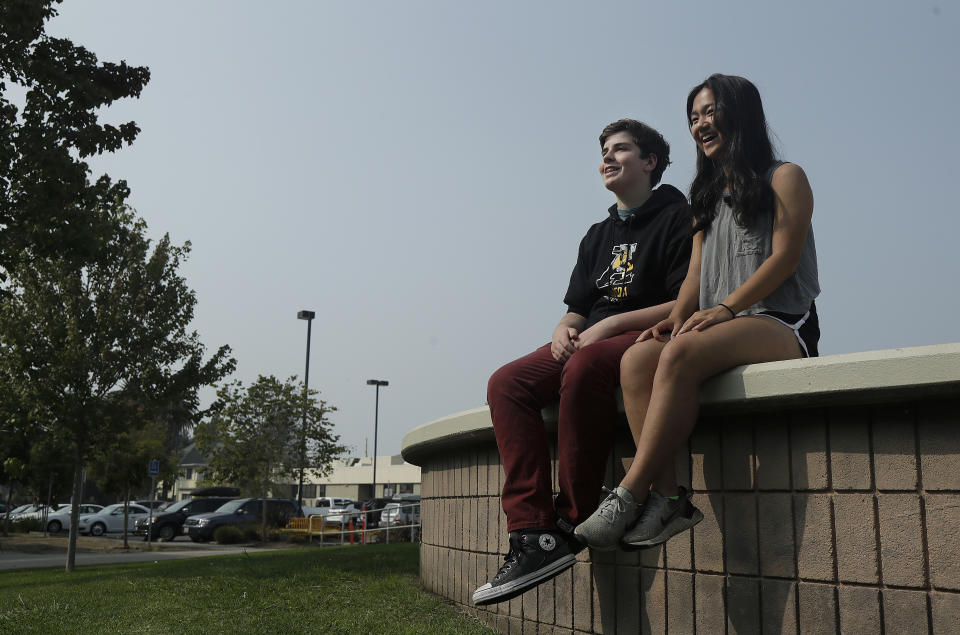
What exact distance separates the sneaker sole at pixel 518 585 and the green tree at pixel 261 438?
28073 millimetres

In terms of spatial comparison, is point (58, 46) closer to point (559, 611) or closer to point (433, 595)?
point (433, 595)

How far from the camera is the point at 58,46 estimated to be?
997 centimetres

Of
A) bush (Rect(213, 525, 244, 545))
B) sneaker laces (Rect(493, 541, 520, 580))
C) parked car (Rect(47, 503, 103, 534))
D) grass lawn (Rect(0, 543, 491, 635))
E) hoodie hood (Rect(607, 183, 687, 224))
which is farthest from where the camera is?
parked car (Rect(47, 503, 103, 534))

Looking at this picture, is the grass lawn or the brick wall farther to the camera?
the grass lawn

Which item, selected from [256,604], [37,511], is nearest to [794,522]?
[256,604]

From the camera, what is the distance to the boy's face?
12.9ft

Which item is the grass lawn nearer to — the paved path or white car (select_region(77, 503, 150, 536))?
the paved path

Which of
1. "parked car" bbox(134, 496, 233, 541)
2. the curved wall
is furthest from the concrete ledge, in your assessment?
"parked car" bbox(134, 496, 233, 541)

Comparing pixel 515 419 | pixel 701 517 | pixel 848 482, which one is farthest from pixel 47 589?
pixel 848 482

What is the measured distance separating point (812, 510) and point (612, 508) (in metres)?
0.64

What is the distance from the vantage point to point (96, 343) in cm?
1494

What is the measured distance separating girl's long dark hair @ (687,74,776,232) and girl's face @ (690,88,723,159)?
20 mm

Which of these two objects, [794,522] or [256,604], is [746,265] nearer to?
[794,522]

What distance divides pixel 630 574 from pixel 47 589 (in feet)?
24.0
